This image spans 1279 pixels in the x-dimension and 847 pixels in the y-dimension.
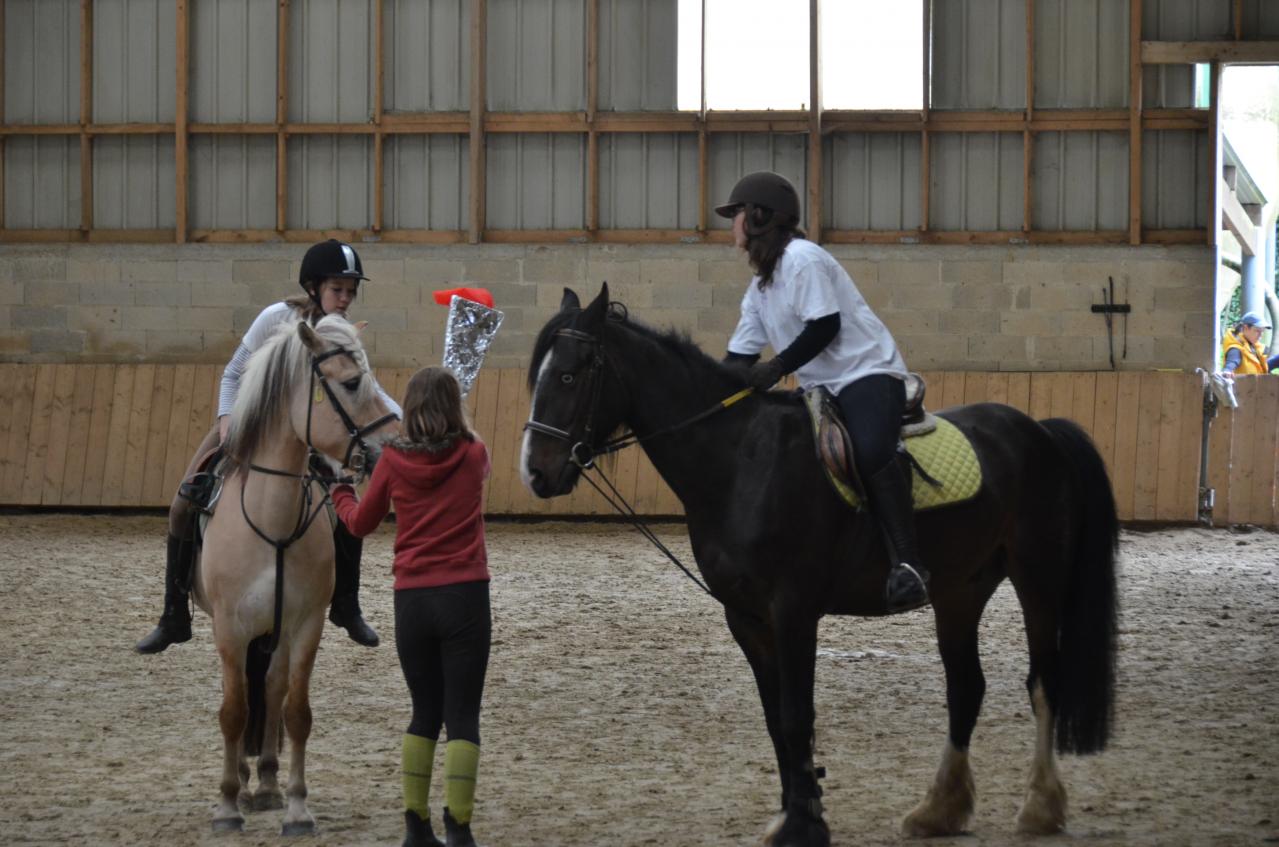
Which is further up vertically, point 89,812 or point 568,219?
point 568,219

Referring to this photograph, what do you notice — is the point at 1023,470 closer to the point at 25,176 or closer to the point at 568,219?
the point at 568,219

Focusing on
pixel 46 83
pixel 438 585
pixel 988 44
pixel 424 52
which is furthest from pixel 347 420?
pixel 46 83

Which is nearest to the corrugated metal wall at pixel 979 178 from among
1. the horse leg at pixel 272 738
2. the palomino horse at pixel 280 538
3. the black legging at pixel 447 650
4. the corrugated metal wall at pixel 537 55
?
the corrugated metal wall at pixel 537 55

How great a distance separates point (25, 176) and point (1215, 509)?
41.0 ft

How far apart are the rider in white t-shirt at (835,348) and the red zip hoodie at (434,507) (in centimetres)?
99

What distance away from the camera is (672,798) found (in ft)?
18.0

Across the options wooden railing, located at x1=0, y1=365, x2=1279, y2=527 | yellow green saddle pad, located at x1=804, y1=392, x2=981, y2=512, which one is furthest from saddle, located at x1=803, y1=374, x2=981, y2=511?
wooden railing, located at x1=0, y1=365, x2=1279, y2=527

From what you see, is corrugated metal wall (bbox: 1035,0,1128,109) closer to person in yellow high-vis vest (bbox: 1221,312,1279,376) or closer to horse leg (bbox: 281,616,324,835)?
person in yellow high-vis vest (bbox: 1221,312,1279,376)

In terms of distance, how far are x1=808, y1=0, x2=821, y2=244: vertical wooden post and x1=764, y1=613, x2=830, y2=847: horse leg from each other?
11195mm

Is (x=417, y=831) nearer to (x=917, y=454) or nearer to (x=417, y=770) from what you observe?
(x=417, y=770)

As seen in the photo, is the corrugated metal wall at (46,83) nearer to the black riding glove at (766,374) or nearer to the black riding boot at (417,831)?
the black riding glove at (766,374)

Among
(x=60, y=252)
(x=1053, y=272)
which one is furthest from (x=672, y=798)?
(x=60, y=252)

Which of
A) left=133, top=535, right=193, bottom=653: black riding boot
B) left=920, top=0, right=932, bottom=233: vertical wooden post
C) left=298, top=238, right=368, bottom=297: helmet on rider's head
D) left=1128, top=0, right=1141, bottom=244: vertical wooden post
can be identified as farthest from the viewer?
left=920, top=0, right=932, bottom=233: vertical wooden post

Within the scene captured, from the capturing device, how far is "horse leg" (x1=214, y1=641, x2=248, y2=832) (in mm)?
5062
